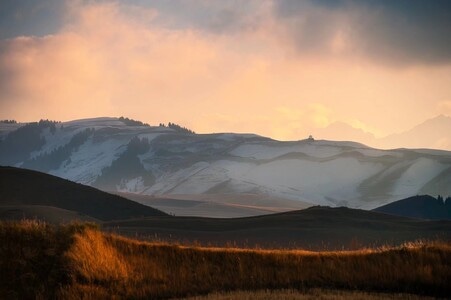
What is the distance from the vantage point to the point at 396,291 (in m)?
17.8

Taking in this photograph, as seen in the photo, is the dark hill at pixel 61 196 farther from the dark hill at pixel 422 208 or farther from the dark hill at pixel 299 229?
the dark hill at pixel 422 208

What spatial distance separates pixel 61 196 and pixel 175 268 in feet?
211

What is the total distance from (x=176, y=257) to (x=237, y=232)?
44.0 metres

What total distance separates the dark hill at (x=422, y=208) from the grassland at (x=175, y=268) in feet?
333

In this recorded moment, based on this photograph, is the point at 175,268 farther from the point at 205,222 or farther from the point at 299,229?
the point at 205,222

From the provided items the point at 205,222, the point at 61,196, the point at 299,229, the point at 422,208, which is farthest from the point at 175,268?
the point at 422,208

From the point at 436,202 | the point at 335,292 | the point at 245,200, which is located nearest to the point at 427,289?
the point at 335,292

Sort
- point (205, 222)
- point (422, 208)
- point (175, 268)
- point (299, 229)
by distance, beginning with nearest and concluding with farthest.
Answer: point (175, 268), point (299, 229), point (205, 222), point (422, 208)

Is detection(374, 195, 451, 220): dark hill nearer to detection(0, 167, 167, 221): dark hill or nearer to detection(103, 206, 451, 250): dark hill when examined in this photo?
detection(103, 206, 451, 250): dark hill

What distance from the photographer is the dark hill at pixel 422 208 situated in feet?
384

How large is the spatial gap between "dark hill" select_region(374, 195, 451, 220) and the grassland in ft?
333

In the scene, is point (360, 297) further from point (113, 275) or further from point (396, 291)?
point (113, 275)

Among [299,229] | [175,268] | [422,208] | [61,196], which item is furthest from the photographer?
[422,208]

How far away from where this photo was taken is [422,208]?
119750mm
